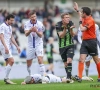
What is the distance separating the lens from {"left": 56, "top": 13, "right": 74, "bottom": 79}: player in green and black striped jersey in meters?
17.9

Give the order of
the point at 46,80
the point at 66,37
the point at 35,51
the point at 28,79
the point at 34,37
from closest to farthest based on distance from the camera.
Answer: the point at 28,79 → the point at 46,80 → the point at 66,37 → the point at 34,37 → the point at 35,51

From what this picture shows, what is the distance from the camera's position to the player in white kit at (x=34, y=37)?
723 inches

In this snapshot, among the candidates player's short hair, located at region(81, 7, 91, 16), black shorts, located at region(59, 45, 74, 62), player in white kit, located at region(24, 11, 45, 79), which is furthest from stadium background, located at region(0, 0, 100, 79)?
player's short hair, located at region(81, 7, 91, 16)

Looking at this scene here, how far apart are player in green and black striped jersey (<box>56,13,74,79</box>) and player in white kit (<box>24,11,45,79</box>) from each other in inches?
31.2

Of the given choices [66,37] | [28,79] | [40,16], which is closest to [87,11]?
[66,37]

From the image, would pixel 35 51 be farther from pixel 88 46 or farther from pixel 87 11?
pixel 87 11

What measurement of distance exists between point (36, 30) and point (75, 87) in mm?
3391

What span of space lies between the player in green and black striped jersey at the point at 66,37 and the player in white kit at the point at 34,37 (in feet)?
2.60

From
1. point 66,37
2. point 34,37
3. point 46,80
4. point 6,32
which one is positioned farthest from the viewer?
point 34,37

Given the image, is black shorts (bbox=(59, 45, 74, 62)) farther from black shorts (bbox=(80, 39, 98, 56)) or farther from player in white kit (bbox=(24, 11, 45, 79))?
player in white kit (bbox=(24, 11, 45, 79))

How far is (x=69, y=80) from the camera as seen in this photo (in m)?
17.6

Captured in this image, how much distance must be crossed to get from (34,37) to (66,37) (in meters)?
1.35

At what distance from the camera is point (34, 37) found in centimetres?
1895

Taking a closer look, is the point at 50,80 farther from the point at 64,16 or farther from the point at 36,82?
the point at 64,16
